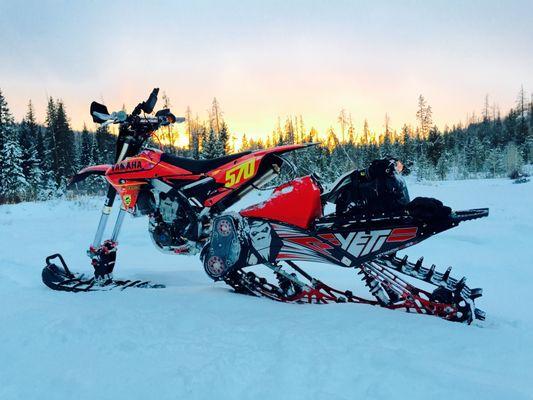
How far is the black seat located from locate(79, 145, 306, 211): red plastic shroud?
0.04 m

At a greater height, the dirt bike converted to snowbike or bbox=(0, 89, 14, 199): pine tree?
bbox=(0, 89, 14, 199): pine tree

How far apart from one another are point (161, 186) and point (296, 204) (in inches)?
58.4

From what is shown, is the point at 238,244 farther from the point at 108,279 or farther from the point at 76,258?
the point at 76,258

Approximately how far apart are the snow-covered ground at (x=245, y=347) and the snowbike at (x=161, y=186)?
414 millimetres

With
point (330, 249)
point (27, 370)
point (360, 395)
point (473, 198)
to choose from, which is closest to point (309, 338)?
point (360, 395)

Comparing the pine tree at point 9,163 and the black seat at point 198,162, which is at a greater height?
the pine tree at point 9,163

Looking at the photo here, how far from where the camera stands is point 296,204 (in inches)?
132

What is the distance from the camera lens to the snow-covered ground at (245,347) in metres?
1.90

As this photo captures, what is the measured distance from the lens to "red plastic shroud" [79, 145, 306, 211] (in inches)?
143

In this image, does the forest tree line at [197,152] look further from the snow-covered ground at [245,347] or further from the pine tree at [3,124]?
the snow-covered ground at [245,347]

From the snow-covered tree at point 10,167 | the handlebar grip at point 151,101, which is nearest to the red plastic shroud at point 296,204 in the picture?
the handlebar grip at point 151,101

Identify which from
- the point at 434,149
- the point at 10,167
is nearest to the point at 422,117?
the point at 434,149

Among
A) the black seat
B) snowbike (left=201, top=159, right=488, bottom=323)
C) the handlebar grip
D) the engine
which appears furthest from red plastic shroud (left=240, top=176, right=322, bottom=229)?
the handlebar grip

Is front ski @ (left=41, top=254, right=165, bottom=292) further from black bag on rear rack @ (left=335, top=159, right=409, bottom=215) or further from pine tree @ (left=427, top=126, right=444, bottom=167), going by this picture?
pine tree @ (left=427, top=126, right=444, bottom=167)
